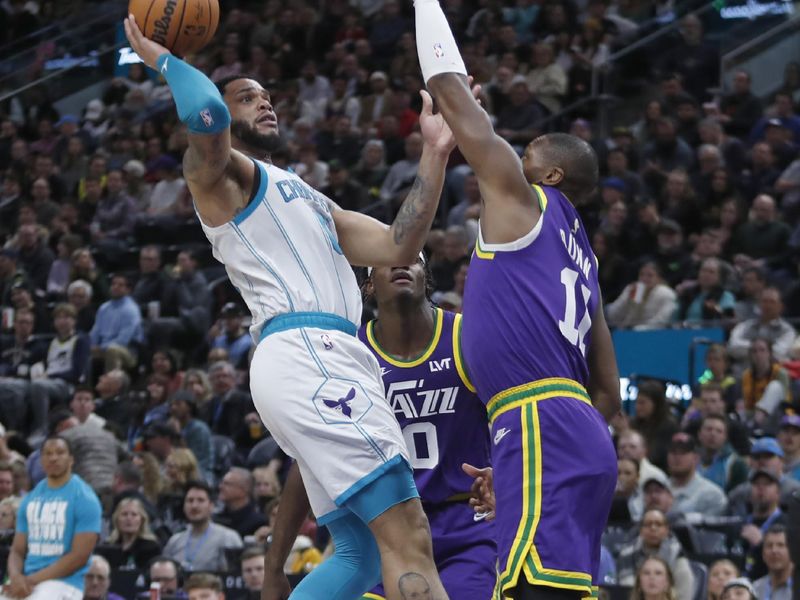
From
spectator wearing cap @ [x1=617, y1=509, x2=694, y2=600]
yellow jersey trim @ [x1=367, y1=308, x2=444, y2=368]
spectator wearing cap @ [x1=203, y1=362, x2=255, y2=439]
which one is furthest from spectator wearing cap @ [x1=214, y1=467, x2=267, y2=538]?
yellow jersey trim @ [x1=367, y1=308, x2=444, y2=368]

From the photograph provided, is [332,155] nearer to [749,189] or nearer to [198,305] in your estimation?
[198,305]

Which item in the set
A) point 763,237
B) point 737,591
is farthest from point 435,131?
point 763,237

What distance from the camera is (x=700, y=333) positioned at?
12.7 meters

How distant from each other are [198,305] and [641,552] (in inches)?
302

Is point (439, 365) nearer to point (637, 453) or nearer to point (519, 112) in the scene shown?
point (637, 453)

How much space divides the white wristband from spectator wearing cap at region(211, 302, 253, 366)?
988cm

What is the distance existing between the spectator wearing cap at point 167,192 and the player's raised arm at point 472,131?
13.2 meters

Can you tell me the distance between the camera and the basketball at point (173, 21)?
5.25 m

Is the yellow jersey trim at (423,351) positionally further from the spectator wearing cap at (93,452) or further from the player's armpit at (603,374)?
the spectator wearing cap at (93,452)

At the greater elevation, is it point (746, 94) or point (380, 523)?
point (380, 523)

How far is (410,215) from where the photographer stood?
17.3 feet

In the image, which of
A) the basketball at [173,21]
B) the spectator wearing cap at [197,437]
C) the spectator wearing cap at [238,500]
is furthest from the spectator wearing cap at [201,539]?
the basketball at [173,21]

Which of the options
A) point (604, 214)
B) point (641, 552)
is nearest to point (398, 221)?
point (641, 552)

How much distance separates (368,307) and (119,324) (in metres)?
3.68
